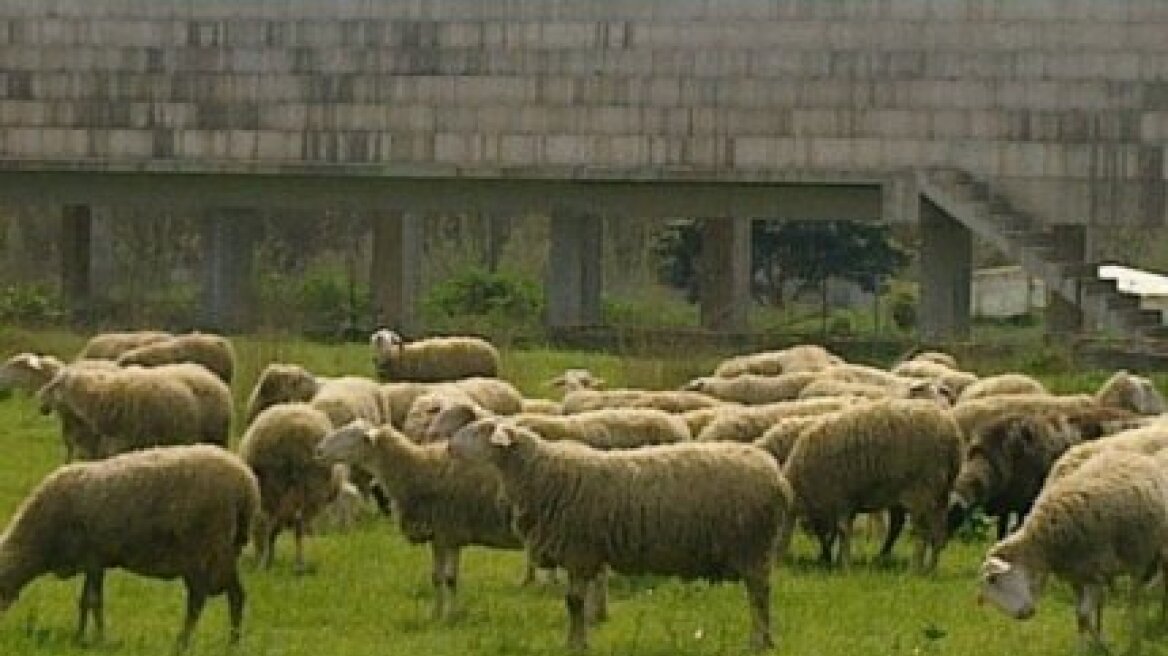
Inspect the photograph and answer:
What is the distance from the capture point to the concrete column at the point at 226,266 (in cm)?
4519

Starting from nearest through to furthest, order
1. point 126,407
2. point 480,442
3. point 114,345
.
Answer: point 480,442 < point 126,407 < point 114,345

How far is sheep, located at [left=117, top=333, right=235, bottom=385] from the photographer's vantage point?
86.1ft

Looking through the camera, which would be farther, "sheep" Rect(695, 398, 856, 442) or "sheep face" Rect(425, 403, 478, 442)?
"sheep" Rect(695, 398, 856, 442)

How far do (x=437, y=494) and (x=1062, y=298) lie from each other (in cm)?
2536

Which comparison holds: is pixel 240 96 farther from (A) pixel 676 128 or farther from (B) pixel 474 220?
(B) pixel 474 220

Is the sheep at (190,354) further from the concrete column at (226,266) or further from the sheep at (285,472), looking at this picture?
the concrete column at (226,266)

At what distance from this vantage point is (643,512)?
571 inches

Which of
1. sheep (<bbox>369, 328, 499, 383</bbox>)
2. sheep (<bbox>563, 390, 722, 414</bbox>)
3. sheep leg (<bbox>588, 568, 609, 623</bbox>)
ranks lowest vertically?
sheep leg (<bbox>588, 568, 609, 623</bbox>)

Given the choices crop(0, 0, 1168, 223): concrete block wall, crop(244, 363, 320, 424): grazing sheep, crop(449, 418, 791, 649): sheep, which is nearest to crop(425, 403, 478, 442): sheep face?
crop(449, 418, 791, 649): sheep

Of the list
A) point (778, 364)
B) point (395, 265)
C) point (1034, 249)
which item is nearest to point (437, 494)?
point (778, 364)

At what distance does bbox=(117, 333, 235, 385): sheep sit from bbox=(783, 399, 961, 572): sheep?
398 inches

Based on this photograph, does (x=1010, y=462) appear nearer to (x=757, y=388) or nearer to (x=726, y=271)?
(x=757, y=388)

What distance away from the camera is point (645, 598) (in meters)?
16.6

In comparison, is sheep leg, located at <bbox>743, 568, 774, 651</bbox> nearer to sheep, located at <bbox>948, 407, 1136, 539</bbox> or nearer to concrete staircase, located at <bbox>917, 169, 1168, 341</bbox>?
sheep, located at <bbox>948, 407, 1136, 539</bbox>
